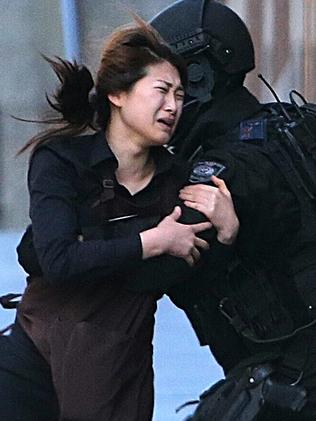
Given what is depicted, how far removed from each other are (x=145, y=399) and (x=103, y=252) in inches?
15.7

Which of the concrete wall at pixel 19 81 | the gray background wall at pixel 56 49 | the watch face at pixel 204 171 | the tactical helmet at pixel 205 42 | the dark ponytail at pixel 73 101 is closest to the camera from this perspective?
the watch face at pixel 204 171

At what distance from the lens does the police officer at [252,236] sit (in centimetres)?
312

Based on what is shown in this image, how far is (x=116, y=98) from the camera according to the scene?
10.4 ft

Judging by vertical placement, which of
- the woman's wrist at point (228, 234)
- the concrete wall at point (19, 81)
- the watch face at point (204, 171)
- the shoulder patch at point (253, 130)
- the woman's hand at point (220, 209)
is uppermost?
the shoulder patch at point (253, 130)

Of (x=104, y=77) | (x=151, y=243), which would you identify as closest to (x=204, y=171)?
(x=151, y=243)

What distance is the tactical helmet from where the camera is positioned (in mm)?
3297

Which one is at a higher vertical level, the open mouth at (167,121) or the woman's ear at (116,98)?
the woman's ear at (116,98)

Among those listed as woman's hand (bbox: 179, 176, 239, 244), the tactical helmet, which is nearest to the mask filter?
the tactical helmet

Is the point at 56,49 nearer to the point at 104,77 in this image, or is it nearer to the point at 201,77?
the point at 201,77

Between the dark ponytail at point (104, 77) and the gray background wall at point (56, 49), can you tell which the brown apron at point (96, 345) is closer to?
the dark ponytail at point (104, 77)

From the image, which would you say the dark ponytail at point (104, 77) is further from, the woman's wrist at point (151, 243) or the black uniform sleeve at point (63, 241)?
the woman's wrist at point (151, 243)

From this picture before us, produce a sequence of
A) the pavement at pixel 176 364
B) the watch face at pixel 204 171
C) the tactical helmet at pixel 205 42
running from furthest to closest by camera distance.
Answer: the pavement at pixel 176 364, the tactical helmet at pixel 205 42, the watch face at pixel 204 171

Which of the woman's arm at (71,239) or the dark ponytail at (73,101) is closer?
the woman's arm at (71,239)

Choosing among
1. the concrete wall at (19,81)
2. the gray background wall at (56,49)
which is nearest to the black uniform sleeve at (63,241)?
the gray background wall at (56,49)
